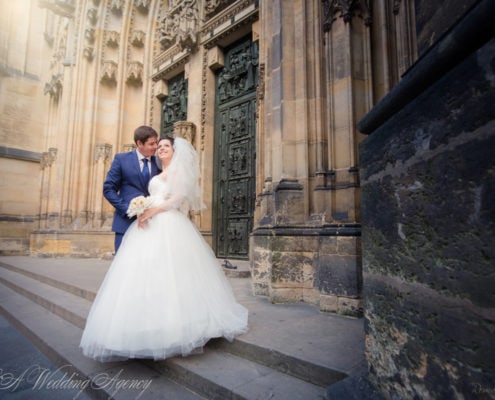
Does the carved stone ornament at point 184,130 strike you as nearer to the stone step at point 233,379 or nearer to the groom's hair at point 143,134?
the groom's hair at point 143,134

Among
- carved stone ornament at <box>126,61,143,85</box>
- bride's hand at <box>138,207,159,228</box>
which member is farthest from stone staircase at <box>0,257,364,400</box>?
carved stone ornament at <box>126,61,143,85</box>

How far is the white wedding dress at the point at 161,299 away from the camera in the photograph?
1.92m

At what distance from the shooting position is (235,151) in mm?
6559

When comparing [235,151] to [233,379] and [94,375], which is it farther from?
[233,379]

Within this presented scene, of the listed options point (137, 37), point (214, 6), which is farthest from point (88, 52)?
point (214, 6)

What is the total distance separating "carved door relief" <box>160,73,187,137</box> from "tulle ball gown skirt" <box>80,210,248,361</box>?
20.2ft

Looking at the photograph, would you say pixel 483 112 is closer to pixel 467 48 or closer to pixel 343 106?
pixel 467 48

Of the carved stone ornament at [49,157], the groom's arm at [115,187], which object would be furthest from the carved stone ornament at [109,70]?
the groom's arm at [115,187]

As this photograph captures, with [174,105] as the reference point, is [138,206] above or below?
Result: below

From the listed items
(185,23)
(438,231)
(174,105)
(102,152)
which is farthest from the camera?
(102,152)

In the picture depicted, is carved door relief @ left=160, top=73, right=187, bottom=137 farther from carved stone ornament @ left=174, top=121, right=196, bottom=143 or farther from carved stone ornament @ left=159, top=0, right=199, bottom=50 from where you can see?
carved stone ornament @ left=174, top=121, right=196, bottom=143

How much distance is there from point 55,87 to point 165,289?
12.2m

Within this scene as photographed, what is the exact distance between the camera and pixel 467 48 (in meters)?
0.92

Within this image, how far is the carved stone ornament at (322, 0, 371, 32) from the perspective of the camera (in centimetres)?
330
